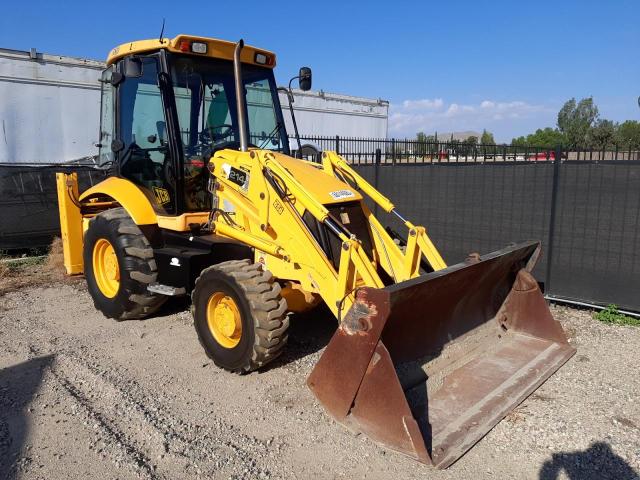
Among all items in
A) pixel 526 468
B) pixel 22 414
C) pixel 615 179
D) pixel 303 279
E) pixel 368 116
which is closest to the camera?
pixel 526 468

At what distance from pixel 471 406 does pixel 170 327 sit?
10.7 ft

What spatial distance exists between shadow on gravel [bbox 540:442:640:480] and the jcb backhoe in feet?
1.38

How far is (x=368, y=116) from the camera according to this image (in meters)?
22.4

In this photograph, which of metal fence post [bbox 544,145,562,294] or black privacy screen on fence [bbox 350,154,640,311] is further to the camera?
metal fence post [bbox 544,145,562,294]

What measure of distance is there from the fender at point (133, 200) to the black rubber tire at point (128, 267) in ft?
0.64

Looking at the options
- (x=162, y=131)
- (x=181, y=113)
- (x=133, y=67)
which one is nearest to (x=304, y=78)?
(x=181, y=113)

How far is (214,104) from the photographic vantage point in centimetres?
518

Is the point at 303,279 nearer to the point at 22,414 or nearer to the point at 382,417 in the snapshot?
the point at 382,417

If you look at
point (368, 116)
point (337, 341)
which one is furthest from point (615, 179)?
point (368, 116)

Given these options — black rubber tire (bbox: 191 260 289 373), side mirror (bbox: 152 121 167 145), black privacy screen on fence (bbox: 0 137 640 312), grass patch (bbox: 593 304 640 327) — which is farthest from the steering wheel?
grass patch (bbox: 593 304 640 327)

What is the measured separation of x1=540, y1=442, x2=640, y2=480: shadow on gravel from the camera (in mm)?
2975

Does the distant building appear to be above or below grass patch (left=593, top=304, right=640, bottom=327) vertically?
above

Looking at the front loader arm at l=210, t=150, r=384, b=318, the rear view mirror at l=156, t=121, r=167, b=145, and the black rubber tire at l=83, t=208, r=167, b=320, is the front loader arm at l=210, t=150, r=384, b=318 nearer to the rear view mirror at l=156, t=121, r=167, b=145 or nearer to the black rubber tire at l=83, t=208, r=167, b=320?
the rear view mirror at l=156, t=121, r=167, b=145

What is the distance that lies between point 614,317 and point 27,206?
886 centimetres
